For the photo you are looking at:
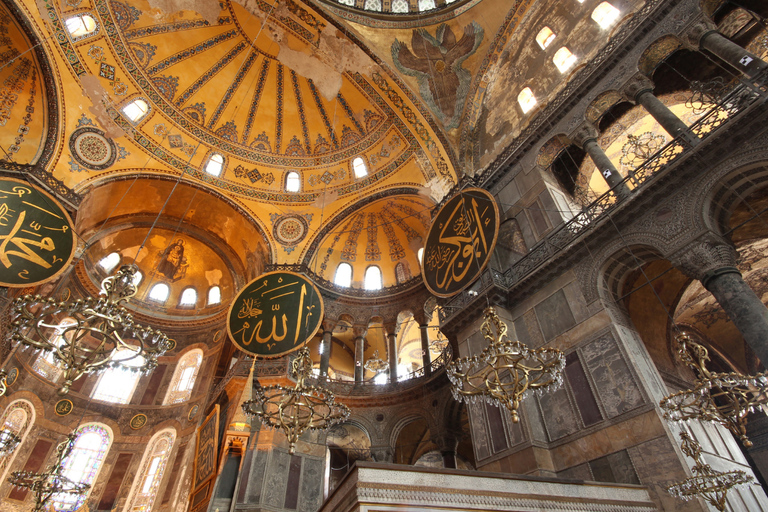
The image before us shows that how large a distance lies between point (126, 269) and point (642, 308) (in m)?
7.51

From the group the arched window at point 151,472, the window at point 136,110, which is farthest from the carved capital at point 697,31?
the arched window at point 151,472

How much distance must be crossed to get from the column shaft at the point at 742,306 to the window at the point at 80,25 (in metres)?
13.4

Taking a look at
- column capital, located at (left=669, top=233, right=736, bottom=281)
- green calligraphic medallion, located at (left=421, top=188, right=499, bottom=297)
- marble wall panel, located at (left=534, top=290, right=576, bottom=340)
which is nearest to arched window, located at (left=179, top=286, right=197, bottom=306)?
green calligraphic medallion, located at (left=421, top=188, right=499, bottom=297)

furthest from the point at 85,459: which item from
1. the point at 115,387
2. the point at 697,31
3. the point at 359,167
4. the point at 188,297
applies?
the point at 697,31

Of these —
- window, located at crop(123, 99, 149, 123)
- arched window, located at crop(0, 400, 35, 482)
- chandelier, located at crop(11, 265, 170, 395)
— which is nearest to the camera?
chandelier, located at crop(11, 265, 170, 395)

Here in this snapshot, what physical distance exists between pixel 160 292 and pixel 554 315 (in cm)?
1200

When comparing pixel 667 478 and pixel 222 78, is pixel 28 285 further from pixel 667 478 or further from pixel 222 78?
pixel 667 478

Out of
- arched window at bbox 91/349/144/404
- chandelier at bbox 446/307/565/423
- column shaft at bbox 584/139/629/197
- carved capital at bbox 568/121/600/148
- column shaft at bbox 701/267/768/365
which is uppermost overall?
carved capital at bbox 568/121/600/148

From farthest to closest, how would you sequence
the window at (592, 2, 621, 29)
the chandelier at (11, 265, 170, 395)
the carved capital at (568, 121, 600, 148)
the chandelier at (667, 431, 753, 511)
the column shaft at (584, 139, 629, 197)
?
the window at (592, 2, 621, 29)
the carved capital at (568, 121, 600, 148)
the column shaft at (584, 139, 629, 197)
the chandelier at (11, 265, 170, 395)
the chandelier at (667, 431, 753, 511)

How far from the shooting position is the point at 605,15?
8.19 m

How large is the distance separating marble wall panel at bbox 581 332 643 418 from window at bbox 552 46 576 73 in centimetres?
595

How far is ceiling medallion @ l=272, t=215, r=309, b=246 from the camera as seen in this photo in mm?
12070

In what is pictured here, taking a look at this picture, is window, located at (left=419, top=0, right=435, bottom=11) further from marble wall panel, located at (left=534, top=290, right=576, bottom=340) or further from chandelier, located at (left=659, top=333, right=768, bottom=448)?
chandelier, located at (left=659, top=333, right=768, bottom=448)

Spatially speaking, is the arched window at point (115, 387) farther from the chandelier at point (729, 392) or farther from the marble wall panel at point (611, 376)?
the chandelier at point (729, 392)
